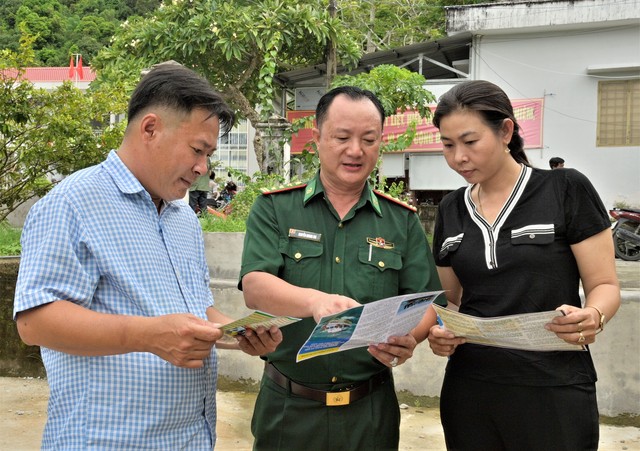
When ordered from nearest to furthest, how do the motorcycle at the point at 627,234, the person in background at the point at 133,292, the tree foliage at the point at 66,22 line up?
the person in background at the point at 133,292, the motorcycle at the point at 627,234, the tree foliage at the point at 66,22

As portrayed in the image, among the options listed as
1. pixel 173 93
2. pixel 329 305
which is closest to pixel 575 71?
pixel 329 305

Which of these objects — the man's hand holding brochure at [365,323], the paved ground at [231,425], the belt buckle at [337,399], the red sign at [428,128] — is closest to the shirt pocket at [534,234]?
the man's hand holding brochure at [365,323]

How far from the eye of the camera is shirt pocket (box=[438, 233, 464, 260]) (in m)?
2.13

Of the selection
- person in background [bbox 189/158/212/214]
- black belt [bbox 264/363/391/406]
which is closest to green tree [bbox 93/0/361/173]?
person in background [bbox 189/158/212/214]

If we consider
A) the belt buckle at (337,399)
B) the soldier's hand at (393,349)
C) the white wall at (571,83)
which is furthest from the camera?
the white wall at (571,83)

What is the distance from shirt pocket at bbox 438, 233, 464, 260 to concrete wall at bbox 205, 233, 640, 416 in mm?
2172

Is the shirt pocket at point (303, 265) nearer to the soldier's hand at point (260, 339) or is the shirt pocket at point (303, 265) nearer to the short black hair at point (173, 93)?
the soldier's hand at point (260, 339)

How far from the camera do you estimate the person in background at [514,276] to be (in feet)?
6.44

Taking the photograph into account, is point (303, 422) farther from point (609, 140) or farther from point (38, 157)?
point (609, 140)

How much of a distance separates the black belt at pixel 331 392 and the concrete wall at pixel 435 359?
219 centimetres

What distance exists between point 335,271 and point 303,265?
0.33 ft

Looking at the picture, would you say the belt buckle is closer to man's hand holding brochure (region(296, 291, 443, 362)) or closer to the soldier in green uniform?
the soldier in green uniform

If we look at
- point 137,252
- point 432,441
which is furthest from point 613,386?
point 137,252

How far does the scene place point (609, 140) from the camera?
11883 millimetres
